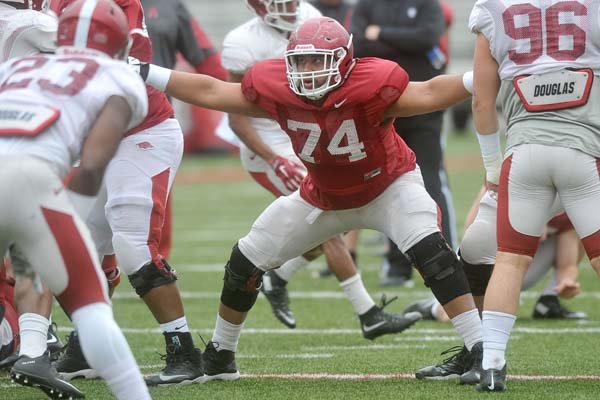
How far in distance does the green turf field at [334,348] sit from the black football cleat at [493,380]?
60 millimetres

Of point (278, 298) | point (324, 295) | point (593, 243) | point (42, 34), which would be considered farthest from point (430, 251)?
point (324, 295)

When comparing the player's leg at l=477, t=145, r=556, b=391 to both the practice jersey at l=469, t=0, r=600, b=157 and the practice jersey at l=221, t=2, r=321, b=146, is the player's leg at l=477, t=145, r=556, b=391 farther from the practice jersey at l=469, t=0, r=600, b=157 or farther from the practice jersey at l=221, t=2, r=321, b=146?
the practice jersey at l=221, t=2, r=321, b=146

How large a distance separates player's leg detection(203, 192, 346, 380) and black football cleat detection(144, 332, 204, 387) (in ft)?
0.32

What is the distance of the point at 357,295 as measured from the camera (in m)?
5.99

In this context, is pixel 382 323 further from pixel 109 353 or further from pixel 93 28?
pixel 93 28

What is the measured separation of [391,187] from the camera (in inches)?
192

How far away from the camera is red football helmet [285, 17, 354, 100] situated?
180 inches

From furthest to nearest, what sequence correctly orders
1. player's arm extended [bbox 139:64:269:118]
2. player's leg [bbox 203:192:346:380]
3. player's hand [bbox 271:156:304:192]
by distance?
1. player's hand [bbox 271:156:304:192]
2. player's leg [bbox 203:192:346:380]
3. player's arm extended [bbox 139:64:269:118]

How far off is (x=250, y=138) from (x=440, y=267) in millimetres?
2047

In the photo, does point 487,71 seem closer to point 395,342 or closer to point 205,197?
point 395,342

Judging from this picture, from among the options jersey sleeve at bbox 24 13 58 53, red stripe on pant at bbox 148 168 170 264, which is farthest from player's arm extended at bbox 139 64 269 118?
jersey sleeve at bbox 24 13 58 53

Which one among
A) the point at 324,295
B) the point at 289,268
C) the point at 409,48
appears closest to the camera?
the point at 289,268

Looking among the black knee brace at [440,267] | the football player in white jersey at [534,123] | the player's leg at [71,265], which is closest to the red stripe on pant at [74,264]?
the player's leg at [71,265]

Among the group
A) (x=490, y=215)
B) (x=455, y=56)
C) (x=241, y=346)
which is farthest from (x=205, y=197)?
(x=455, y=56)
